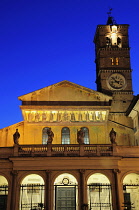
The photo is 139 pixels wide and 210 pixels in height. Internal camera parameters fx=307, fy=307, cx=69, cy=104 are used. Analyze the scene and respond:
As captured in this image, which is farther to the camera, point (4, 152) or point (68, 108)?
point (68, 108)

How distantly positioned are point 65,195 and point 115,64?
27123 millimetres

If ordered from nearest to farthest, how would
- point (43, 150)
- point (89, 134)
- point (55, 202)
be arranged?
point (55, 202) → point (43, 150) → point (89, 134)

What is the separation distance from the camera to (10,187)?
2783 cm

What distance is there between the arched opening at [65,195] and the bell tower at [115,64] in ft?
65.5

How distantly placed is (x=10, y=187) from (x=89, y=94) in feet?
50.3

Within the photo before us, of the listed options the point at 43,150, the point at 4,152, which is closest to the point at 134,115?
the point at 43,150

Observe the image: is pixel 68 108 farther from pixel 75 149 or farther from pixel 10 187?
pixel 10 187


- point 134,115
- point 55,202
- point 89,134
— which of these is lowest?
point 55,202

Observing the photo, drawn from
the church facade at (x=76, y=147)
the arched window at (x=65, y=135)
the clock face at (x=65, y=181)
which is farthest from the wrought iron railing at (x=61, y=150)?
the arched window at (x=65, y=135)

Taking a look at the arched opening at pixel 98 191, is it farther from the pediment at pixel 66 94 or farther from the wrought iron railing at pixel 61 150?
the pediment at pixel 66 94

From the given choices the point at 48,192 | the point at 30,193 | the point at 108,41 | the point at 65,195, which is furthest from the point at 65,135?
the point at 108,41

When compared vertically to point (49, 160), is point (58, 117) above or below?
above

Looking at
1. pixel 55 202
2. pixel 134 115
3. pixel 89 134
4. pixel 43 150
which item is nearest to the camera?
pixel 55 202

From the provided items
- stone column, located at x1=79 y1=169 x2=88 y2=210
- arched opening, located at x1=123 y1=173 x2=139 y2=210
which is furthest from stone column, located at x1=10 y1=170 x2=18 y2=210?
arched opening, located at x1=123 y1=173 x2=139 y2=210
